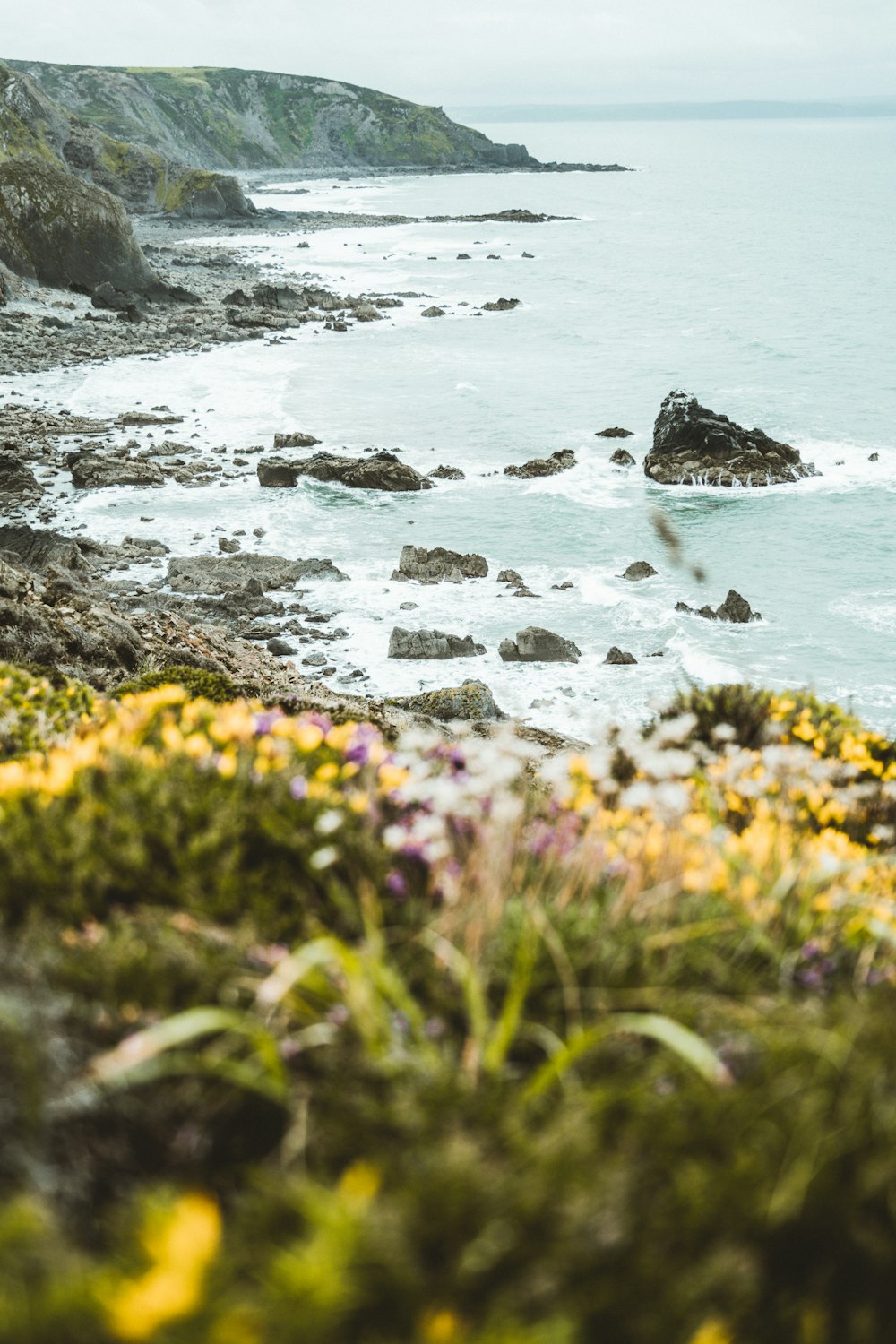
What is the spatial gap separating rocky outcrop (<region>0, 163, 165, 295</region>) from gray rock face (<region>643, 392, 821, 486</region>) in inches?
1553

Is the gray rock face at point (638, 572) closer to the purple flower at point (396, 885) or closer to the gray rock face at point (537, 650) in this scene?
the gray rock face at point (537, 650)

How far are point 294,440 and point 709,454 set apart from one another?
1541cm

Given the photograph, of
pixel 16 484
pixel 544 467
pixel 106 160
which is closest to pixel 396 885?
pixel 16 484

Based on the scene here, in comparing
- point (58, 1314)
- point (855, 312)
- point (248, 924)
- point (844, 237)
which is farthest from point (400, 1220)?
point (844, 237)

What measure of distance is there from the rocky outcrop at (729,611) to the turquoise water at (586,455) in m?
0.47

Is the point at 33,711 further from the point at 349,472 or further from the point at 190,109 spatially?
the point at 190,109

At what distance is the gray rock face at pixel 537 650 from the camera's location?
21.3 metres

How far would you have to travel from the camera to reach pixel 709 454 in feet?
116

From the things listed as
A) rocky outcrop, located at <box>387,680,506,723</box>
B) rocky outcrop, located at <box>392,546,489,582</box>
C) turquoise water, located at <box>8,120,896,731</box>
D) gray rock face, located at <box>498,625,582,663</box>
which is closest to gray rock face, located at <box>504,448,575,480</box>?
turquoise water, located at <box>8,120,896,731</box>

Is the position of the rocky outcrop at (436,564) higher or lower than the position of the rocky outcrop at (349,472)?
lower

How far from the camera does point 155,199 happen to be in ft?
360

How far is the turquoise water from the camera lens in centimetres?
2273

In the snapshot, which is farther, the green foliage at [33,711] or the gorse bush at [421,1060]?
the green foliage at [33,711]

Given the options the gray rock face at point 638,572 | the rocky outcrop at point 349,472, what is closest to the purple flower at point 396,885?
the gray rock face at point 638,572
